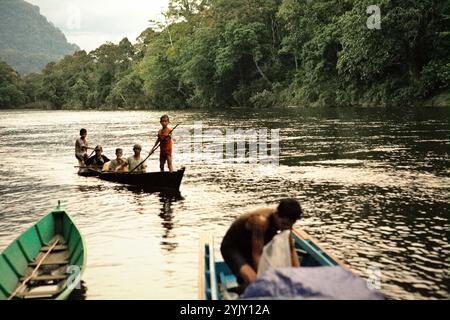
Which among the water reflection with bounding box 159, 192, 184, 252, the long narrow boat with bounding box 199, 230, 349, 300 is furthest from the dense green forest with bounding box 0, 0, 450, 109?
the long narrow boat with bounding box 199, 230, 349, 300

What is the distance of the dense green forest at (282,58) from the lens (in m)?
47.6

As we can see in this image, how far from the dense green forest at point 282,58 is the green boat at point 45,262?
3625 cm

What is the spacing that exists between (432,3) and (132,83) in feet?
244

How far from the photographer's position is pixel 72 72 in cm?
14438

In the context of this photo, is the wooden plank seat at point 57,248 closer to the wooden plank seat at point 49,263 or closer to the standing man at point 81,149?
the wooden plank seat at point 49,263

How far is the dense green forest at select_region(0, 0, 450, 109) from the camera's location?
156ft

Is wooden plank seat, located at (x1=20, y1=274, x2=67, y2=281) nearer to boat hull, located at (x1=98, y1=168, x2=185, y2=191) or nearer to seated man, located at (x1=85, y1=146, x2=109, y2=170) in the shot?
boat hull, located at (x1=98, y1=168, x2=185, y2=191)

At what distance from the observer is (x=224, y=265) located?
26.1 ft

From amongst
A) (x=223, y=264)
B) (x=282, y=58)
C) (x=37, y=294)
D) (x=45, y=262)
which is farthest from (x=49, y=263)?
(x=282, y=58)

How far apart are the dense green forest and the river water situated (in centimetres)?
2278
